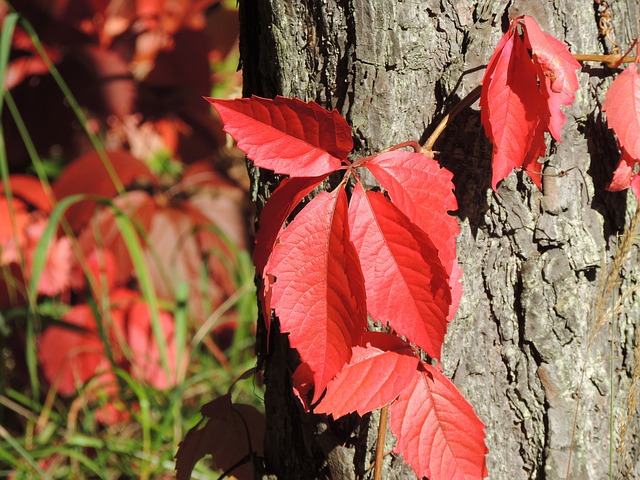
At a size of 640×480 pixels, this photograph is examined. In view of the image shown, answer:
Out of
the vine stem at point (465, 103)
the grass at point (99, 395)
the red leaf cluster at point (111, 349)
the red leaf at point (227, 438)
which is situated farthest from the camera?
the red leaf cluster at point (111, 349)

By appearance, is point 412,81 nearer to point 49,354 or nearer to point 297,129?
point 297,129

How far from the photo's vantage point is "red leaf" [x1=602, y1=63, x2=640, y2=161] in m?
0.83

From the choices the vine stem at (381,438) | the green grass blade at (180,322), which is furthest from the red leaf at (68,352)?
the vine stem at (381,438)

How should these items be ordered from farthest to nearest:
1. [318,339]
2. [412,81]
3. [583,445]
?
[583,445] → [412,81] → [318,339]

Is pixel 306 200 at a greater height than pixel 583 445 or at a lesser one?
greater

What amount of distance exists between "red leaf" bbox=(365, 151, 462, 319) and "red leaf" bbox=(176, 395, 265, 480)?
A: 0.49m

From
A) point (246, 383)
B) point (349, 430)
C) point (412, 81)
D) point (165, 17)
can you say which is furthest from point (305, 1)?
point (165, 17)

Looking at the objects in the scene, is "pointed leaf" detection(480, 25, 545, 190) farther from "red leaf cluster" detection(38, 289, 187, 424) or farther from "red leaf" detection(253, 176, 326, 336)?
"red leaf cluster" detection(38, 289, 187, 424)

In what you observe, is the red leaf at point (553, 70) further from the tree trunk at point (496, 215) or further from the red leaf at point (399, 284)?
the red leaf at point (399, 284)

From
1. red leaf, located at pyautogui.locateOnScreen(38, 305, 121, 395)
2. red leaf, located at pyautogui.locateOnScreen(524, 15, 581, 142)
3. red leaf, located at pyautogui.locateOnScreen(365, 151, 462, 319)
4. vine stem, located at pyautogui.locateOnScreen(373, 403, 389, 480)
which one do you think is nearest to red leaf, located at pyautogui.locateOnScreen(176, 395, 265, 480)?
vine stem, located at pyautogui.locateOnScreen(373, 403, 389, 480)

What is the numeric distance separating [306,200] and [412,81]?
0.21 metres

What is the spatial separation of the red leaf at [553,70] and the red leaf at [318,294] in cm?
28

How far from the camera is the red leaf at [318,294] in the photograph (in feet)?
2.36

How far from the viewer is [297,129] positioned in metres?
0.75
